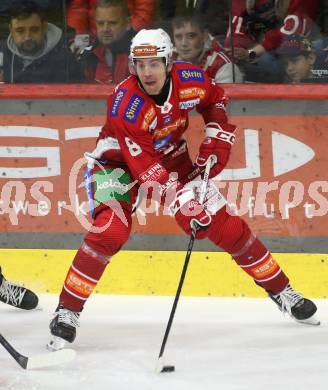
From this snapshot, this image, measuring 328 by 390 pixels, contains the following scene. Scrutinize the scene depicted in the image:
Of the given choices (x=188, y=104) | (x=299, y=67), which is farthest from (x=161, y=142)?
(x=299, y=67)

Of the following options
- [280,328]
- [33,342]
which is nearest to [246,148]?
[280,328]

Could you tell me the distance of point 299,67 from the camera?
5098 mm

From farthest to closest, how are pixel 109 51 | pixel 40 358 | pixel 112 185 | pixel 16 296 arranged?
1. pixel 109 51
2. pixel 16 296
3. pixel 112 185
4. pixel 40 358

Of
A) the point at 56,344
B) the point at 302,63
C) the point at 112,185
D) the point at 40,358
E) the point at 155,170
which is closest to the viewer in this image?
the point at 40,358

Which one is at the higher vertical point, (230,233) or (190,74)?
(190,74)

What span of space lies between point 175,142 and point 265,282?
2.32ft

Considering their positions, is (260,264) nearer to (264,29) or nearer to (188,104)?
(188,104)

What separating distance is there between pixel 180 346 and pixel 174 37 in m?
1.68

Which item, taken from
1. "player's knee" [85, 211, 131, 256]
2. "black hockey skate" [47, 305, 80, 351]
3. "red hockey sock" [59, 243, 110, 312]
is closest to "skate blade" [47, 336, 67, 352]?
"black hockey skate" [47, 305, 80, 351]

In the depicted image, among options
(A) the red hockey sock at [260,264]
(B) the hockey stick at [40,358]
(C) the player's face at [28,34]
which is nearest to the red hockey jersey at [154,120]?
(A) the red hockey sock at [260,264]

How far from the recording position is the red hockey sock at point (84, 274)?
4129 millimetres

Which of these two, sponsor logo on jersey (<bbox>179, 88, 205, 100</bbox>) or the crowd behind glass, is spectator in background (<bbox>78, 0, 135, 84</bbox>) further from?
sponsor logo on jersey (<bbox>179, 88, 205, 100</bbox>)

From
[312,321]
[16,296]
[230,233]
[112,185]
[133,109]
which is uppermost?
[133,109]

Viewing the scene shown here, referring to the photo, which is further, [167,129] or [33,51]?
[33,51]
